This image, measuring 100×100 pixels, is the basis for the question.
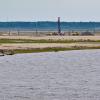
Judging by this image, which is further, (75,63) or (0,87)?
(75,63)

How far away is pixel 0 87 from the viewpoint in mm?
23984

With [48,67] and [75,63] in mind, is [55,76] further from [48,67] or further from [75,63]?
[75,63]

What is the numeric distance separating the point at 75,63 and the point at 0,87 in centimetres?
1312

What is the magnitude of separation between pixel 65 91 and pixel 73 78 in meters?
4.42

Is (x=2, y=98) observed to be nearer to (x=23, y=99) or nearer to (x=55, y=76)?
Result: (x=23, y=99)

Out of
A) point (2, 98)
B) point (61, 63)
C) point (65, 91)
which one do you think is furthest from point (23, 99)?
point (61, 63)

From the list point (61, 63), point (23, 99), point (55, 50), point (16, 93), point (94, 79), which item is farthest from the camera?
point (55, 50)

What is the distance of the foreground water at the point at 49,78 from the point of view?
72.9 feet

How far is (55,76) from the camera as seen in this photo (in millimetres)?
28531

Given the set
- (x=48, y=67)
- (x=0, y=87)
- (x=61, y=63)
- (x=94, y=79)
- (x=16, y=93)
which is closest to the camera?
(x=16, y=93)

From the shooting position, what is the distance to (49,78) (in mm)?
27562

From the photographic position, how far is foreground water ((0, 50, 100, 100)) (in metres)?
22.2

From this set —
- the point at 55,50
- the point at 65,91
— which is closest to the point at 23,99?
the point at 65,91

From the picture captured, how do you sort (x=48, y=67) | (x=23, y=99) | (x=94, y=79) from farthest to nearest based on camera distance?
(x=48, y=67)
(x=94, y=79)
(x=23, y=99)
